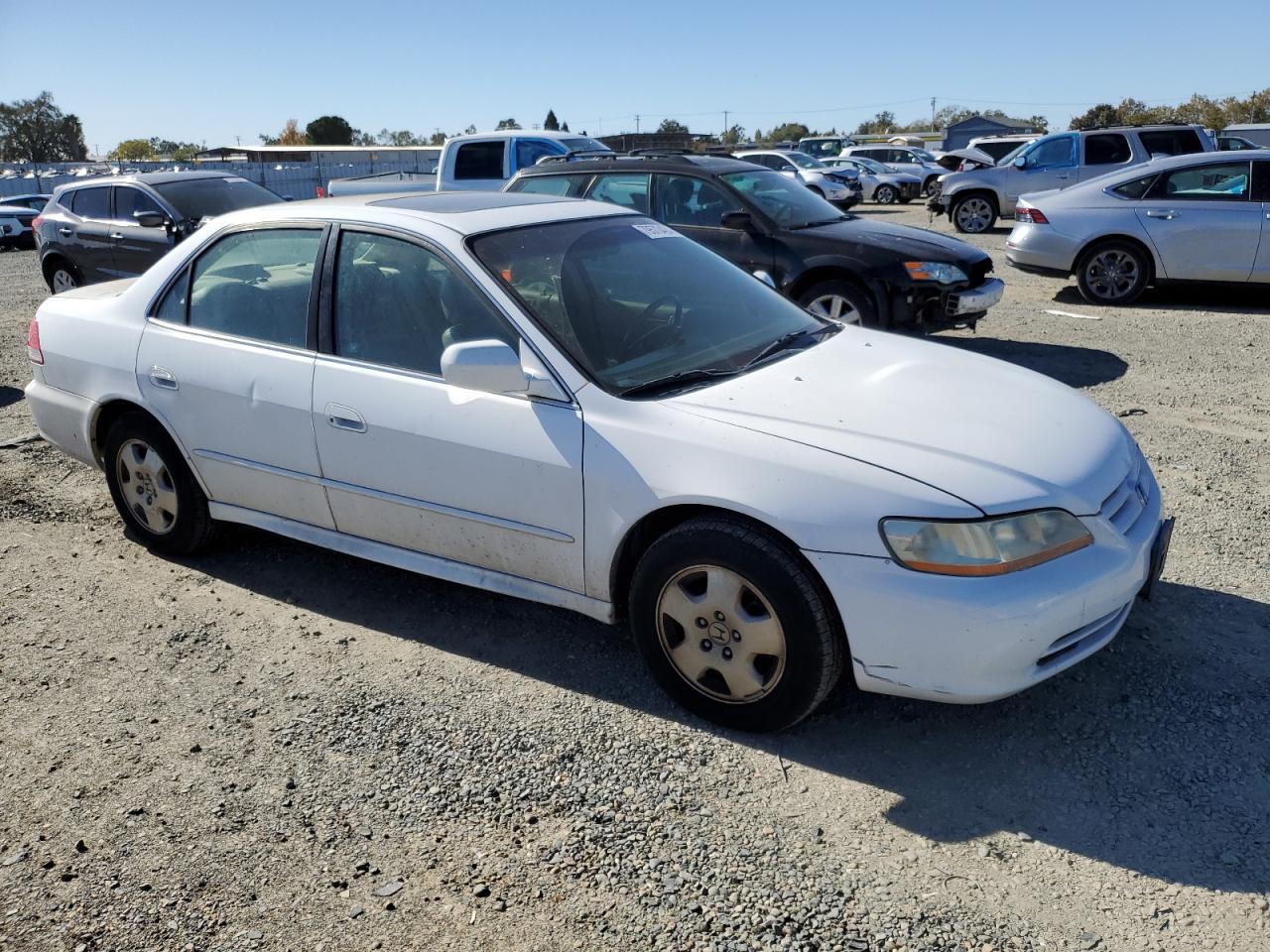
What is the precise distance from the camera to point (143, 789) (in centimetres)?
315

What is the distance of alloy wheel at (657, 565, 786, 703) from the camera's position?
3.12 metres

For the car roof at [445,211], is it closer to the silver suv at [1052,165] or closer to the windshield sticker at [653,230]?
the windshield sticker at [653,230]

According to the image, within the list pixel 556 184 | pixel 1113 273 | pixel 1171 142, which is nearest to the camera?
pixel 556 184

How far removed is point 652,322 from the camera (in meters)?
3.88

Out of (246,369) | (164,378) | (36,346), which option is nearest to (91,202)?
(36,346)

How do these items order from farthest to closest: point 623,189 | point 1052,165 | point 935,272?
point 1052,165
point 623,189
point 935,272

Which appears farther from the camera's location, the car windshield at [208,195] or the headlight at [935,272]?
the car windshield at [208,195]

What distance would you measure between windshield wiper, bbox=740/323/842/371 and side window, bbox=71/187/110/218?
31.9ft

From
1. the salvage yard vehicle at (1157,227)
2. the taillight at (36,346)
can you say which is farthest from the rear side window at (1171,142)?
the taillight at (36,346)

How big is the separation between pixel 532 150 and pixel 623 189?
18.4 ft

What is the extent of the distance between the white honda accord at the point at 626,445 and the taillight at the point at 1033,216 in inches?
291

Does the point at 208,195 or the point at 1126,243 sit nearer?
the point at 1126,243

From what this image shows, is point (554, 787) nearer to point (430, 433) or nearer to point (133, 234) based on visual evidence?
point (430, 433)

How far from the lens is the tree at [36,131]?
3263 inches
